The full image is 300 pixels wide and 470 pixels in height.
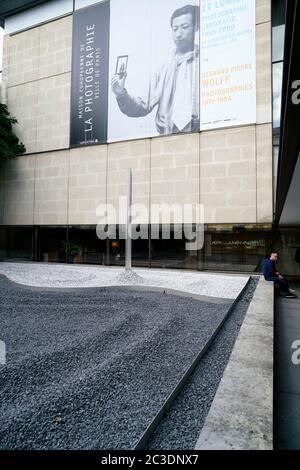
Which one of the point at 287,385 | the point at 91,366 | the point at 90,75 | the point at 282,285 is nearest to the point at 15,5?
the point at 90,75

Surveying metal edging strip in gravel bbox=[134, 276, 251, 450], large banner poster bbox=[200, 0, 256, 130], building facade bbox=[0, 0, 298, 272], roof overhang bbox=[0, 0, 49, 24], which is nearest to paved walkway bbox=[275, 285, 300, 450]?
metal edging strip in gravel bbox=[134, 276, 251, 450]

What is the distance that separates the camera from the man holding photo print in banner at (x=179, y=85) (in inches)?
613

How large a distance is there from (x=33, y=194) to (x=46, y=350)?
57.0 ft

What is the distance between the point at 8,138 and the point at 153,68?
1075cm

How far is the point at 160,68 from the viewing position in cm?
1631

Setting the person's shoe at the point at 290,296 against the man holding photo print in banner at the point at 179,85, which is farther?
the man holding photo print in banner at the point at 179,85

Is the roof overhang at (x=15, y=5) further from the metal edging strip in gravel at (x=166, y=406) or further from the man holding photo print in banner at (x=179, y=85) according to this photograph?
the metal edging strip in gravel at (x=166, y=406)

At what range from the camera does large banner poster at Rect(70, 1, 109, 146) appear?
17609 mm

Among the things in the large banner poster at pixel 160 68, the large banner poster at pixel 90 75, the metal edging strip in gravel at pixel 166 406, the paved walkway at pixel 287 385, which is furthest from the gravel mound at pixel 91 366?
the large banner poster at pixel 90 75

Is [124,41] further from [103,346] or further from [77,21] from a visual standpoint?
[103,346]

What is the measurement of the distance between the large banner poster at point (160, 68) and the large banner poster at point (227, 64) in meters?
0.05

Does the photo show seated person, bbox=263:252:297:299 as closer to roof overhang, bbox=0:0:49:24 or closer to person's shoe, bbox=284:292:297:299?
person's shoe, bbox=284:292:297:299

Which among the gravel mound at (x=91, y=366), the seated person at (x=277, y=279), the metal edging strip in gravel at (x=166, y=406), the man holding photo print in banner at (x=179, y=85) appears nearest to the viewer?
the metal edging strip in gravel at (x=166, y=406)

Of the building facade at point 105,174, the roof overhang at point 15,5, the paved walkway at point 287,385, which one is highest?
the roof overhang at point 15,5
